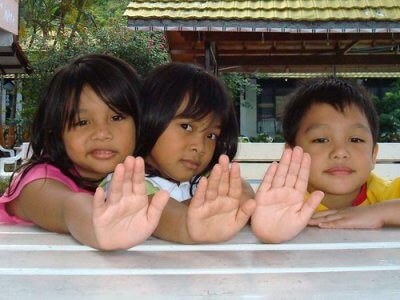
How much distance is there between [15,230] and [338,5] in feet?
12.7

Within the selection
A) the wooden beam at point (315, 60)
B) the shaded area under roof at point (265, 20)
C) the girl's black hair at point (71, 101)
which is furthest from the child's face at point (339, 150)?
the wooden beam at point (315, 60)

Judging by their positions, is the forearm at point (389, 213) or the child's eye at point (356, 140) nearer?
the forearm at point (389, 213)

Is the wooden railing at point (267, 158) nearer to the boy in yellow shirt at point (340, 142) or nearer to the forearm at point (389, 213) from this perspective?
the boy in yellow shirt at point (340, 142)

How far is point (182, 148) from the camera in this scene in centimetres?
167

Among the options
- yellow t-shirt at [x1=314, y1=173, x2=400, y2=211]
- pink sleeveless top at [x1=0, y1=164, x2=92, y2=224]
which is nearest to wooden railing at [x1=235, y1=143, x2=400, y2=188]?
yellow t-shirt at [x1=314, y1=173, x2=400, y2=211]

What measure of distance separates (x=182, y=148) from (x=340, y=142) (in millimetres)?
569

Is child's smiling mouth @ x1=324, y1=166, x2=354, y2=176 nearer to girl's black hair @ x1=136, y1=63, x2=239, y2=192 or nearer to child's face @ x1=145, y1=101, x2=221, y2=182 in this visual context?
girl's black hair @ x1=136, y1=63, x2=239, y2=192

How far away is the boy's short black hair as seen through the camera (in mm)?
1955

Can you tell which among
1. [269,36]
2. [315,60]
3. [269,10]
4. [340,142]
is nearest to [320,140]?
[340,142]

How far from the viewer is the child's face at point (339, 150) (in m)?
1.83

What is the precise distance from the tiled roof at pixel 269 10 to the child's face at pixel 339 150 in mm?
2450

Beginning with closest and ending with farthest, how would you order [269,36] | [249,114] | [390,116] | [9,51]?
[269,36] → [9,51] → [390,116] → [249,114]

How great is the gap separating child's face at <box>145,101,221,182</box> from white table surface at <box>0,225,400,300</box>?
0.65 meters

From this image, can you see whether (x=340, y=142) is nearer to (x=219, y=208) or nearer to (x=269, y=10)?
(x=219, y=208)
